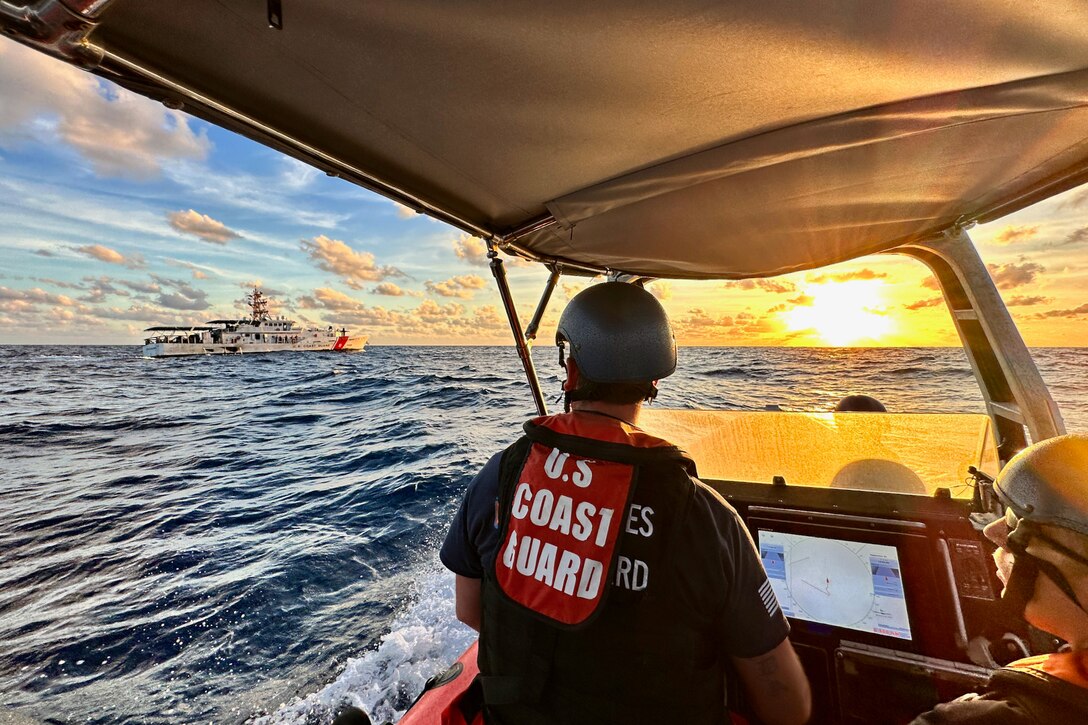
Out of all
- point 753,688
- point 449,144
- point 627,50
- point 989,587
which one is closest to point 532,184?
point 449,144

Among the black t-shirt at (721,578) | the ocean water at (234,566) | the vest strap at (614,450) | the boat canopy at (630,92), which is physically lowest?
the ocean water at (234,566)

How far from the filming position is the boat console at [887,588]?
6.97 feet

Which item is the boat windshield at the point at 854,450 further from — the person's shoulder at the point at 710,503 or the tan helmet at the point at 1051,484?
the person's shoulder at the point at 710,503

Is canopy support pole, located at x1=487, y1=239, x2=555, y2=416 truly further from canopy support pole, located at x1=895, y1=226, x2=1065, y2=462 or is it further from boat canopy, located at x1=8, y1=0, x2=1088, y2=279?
canopy support pole, located at x1=895, y1=226, x2=1065, y2=462

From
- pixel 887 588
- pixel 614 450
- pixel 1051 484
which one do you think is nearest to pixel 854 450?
pixel 887 588

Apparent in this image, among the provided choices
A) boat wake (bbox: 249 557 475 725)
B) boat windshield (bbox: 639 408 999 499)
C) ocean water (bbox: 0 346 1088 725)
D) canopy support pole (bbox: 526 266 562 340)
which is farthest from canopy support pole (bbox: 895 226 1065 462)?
boat wake (bbox: 249 557 475 725)

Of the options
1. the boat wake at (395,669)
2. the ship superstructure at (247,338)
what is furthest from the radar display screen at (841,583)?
the ship superstructure at (247,338)

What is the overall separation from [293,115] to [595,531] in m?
1.53

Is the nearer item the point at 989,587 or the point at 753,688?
the point at 753,688

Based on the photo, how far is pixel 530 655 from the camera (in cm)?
126

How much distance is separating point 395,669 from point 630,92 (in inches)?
188

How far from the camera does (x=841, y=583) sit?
7.50 feet

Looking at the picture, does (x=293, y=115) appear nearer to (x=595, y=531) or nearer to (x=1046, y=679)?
(x=595, y=531)

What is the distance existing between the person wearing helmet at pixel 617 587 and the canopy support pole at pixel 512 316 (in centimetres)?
145
